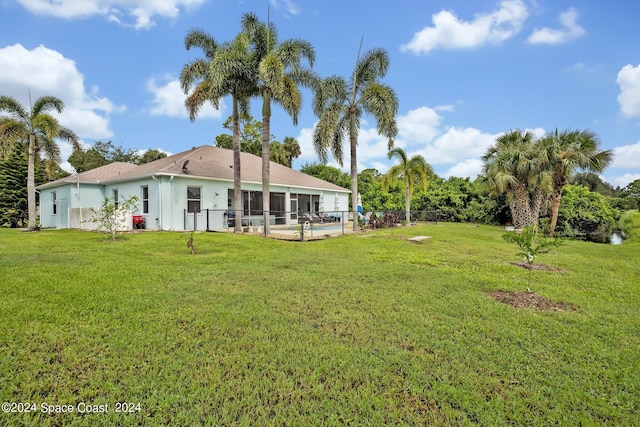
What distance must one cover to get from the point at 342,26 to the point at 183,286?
14.3m

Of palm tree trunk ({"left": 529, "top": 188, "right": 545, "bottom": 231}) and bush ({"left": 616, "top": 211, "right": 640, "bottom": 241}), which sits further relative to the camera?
bush ({"left": 616, "top": 211, "right": 640, "bottom": 241})

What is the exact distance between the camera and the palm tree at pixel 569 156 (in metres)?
18.4

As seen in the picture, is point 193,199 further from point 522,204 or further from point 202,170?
point 522,204

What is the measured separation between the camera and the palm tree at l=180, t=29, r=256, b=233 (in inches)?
525

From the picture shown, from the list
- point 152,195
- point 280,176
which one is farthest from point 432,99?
point 152,195

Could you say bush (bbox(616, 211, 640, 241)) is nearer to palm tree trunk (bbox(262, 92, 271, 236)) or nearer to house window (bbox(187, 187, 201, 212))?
palm tree trunk (bbox(262, 92, 271, 236))

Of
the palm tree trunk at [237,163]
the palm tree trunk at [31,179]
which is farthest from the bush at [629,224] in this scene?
the palm tree trunk at [31,179]

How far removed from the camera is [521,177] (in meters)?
20.2

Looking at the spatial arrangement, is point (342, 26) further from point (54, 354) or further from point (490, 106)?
point (54, 354)

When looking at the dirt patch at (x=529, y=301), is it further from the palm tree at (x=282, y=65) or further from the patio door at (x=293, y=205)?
the patio door at (x=293, y=205)

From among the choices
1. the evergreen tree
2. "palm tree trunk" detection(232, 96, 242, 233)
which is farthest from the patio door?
the evergreen tree

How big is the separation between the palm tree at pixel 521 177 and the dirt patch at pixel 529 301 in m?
16.9

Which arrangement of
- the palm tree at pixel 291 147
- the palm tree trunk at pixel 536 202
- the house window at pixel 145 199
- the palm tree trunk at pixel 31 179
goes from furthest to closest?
1. the palm tree at pixel 291 147
2. the palm tree trunk at pixel 536 202
3. the palm tree trunk at pixel 31 179
4. the house window at pixel 145 199

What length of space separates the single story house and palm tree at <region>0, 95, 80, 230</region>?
1.89 m
